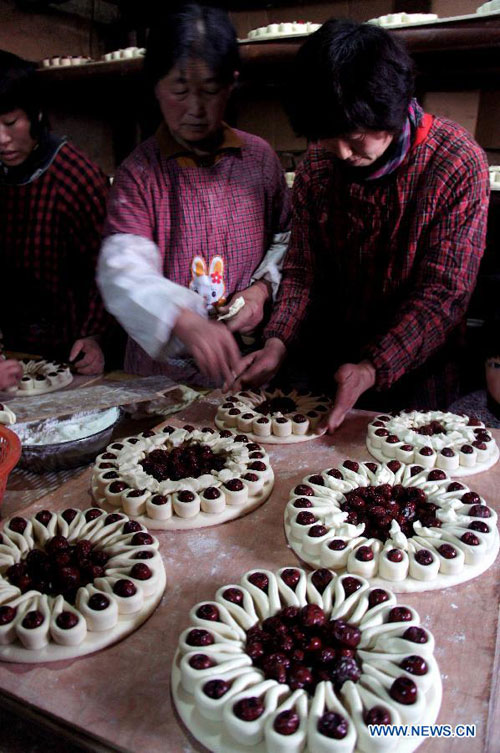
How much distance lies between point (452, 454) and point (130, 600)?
0.97m

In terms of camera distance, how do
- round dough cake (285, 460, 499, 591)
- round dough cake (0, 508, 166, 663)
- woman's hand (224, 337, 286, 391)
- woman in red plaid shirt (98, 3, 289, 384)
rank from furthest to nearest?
woman's hand (224, 337, 286, 391), woman in red plaid shirt (98, 3, 289, 384), round dough cake (285, 460, 499, 591), round dough cake (0, 508, 166, 663)

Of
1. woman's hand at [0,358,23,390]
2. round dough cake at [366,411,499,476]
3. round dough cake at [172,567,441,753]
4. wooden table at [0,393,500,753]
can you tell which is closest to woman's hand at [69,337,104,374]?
woman's hand at [0,358,23,390]

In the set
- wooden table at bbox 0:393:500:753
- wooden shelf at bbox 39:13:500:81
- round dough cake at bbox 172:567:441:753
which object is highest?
wooden shelf at bbox 39:13:500:81

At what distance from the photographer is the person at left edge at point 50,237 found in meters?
2.50

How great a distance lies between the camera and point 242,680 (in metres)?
0.97

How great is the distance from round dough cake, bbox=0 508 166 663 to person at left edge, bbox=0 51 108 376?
120 cm

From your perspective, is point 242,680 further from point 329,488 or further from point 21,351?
point 21,351

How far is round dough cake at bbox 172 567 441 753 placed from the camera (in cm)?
90

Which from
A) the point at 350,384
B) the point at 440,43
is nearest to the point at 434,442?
the point at 350,384

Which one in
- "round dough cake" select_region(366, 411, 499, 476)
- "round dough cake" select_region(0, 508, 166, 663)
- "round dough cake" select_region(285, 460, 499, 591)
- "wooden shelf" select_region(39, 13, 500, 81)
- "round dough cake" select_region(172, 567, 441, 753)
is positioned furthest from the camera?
"wooden shelf" select_region(39, 13, 500, 81)

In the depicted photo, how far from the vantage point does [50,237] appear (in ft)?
8.52

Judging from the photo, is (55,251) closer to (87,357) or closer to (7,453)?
(87,357)

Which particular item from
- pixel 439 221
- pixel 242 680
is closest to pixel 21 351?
pixel 439 221

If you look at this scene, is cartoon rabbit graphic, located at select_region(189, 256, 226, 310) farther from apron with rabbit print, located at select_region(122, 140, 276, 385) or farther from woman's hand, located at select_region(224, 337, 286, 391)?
woman's hand, located at select_region(224, 337, 286, 391)
